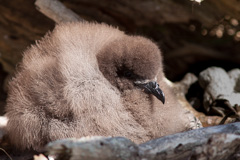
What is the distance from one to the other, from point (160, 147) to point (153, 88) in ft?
1.79

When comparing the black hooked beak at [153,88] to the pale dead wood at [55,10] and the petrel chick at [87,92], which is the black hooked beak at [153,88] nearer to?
the petrel chick at [87,92]

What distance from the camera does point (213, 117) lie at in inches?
121

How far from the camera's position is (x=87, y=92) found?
2131 millimetres

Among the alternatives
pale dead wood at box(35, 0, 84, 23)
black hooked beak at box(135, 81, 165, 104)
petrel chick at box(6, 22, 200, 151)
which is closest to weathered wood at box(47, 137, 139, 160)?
petrel chick at box(6, 22, 200, 151)

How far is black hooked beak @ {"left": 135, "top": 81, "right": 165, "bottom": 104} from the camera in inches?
88.6

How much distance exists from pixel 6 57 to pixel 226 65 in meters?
2.76

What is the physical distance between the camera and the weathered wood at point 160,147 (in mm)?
1726

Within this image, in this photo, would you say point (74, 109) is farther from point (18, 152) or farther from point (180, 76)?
point (180, 76)

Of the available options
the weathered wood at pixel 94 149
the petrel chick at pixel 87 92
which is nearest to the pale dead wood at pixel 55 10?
the petrel chick at pixel 87 92

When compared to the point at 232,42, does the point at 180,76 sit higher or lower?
lower

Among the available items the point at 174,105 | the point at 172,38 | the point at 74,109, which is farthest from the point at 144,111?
the point at 172,38

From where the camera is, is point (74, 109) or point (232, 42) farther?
point (232, 42)

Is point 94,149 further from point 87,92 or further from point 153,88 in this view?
point 153,88

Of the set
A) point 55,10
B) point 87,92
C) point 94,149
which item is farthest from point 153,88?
point 55,10
